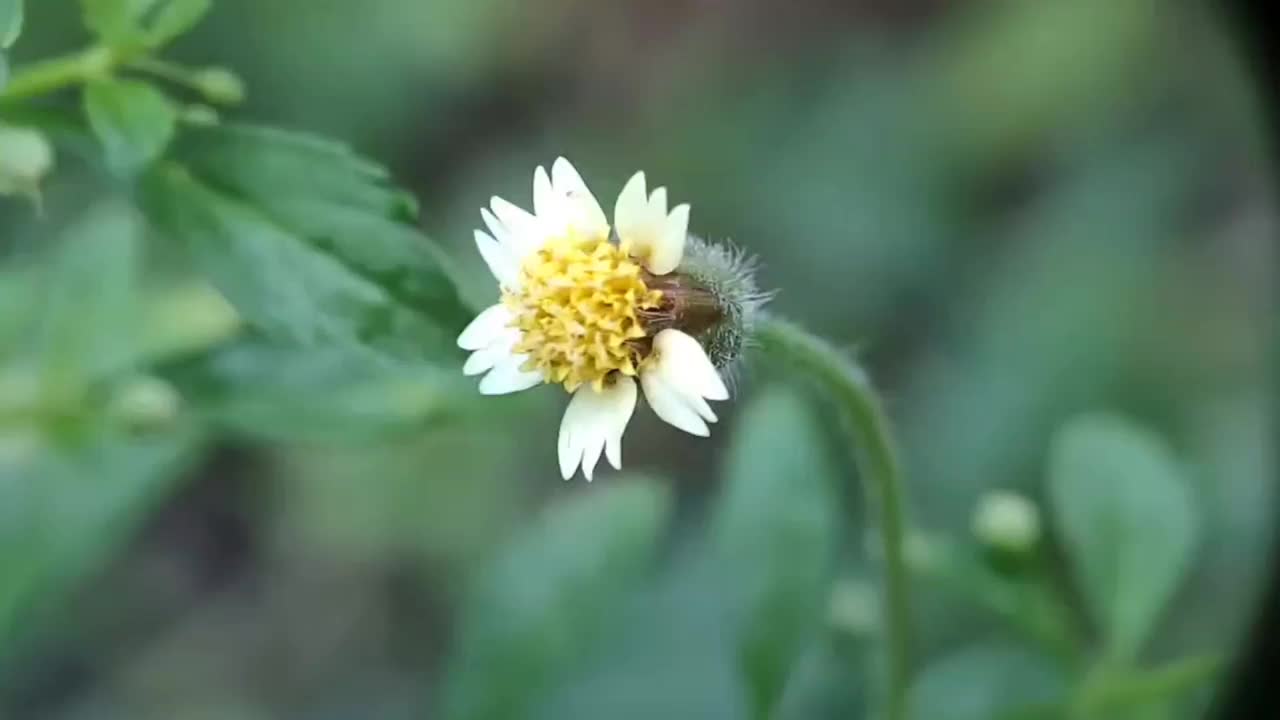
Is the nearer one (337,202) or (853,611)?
(337,202)

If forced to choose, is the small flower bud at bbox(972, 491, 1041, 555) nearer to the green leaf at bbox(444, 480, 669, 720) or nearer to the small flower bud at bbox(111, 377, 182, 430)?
the green leaf at bbox(444, 480, 669, 720)

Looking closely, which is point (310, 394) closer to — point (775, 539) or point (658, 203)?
point (775, 539)

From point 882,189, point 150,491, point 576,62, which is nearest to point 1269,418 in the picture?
point 882,189

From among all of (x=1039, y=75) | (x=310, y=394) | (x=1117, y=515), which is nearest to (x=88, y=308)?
(x=310, y=394)

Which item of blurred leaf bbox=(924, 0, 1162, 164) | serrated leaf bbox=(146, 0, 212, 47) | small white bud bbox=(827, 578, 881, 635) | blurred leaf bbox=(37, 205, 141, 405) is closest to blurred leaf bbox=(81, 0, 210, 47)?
serrated leaf bbox=(146, 0, 212, 47)

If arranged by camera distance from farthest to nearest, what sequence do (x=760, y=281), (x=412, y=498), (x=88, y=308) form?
(x=412, y=498)
(x=760, y=281)
(x=88, y=308)

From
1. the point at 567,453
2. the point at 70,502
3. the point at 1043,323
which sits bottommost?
the point at 567,453

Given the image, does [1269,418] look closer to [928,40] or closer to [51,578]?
[928,40]
